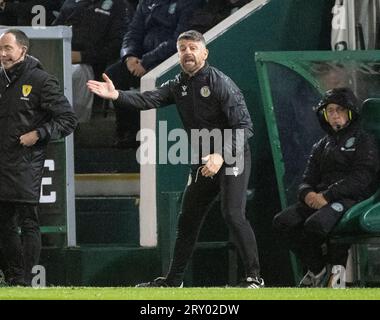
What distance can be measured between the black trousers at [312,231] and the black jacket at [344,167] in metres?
0.09

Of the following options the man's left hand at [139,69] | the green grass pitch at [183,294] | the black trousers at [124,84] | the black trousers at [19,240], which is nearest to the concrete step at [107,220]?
A: the black trousers at [124,84]

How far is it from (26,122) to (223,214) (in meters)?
1.42

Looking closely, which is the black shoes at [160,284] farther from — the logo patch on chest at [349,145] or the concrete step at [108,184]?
the concrete step at [108,184]

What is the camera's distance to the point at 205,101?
10.9m

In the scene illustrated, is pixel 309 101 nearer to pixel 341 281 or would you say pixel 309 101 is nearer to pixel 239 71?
pixel 239 71

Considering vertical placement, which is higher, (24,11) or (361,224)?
(24,11)

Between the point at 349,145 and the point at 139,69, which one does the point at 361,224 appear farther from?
the point at 139,69

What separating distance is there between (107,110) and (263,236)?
2.03 metres

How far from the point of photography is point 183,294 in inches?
396

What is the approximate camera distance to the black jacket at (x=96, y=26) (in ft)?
43.5

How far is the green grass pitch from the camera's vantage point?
983 centimetres

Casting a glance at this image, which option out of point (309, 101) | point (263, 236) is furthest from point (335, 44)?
point (263, 236)

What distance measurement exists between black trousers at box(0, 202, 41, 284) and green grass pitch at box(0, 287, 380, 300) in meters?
0.33

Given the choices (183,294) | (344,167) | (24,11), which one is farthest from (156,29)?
(183,294)
